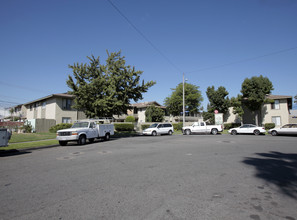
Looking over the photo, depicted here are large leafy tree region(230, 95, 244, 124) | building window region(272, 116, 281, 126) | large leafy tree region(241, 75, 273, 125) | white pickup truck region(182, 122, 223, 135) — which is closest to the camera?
white pickup truck region(182, 122, 223, 135)

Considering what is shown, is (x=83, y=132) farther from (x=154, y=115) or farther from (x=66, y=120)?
(x=154, y=115)

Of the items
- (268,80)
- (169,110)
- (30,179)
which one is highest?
(268,80)

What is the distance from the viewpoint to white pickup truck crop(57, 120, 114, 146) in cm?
1357

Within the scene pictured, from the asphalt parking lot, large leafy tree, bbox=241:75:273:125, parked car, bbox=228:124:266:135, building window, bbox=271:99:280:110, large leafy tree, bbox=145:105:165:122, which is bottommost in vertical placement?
the asphalt parking lot

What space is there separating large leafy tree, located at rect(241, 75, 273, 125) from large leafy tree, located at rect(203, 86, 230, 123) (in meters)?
4.12

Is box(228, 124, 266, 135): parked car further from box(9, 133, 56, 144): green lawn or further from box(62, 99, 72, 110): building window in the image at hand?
box(62, 99, 72, 110): building window

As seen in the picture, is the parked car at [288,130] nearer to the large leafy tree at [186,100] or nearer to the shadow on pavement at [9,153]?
the shadow on pavement at [9,153]

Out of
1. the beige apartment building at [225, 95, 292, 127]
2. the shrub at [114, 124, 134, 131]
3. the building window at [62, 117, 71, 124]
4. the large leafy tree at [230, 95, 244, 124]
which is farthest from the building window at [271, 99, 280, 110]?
the building window at [62, 117, 71, 124]

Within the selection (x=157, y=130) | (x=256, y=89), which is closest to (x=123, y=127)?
(x=157, y=130)

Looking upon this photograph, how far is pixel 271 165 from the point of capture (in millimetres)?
6332

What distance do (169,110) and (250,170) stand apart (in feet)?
164

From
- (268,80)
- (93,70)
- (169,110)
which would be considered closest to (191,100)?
(169,110)

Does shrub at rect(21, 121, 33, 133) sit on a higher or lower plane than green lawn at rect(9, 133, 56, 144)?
higher

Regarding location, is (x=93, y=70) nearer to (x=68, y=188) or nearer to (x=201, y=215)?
(x=68, y=188)
